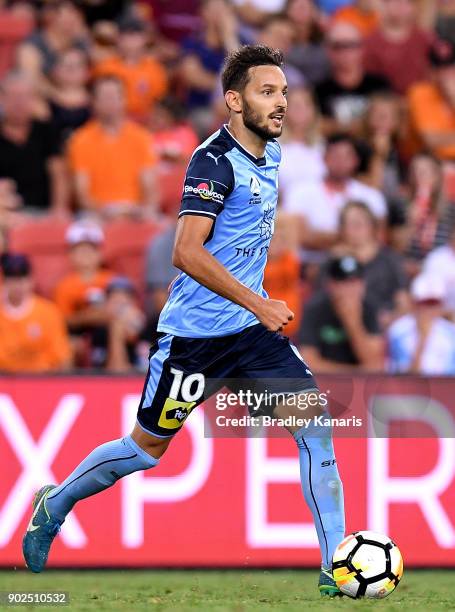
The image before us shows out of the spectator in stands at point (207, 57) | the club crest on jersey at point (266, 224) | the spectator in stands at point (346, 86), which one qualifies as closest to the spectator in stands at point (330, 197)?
the spectator in stands at point (346, 86)

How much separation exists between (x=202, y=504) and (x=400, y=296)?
298 centimetres

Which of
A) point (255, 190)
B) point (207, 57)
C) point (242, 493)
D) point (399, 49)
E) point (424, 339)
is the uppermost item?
point (399, 49)

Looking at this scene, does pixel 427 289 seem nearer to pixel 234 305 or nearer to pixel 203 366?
pixel 234 305

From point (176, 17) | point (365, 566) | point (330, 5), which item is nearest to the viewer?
point (365, 566)

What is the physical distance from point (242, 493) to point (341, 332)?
180cm

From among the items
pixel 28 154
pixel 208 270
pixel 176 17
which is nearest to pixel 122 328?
pixel 28 154

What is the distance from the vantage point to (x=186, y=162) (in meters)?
13.2

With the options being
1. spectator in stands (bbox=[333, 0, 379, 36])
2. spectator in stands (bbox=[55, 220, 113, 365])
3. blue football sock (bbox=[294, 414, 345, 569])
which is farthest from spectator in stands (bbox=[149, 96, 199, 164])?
blue football sock (bbox=[294, 414, 345, 569])

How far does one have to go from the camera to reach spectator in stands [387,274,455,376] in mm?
10438

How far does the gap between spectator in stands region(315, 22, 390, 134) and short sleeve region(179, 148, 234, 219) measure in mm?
7636

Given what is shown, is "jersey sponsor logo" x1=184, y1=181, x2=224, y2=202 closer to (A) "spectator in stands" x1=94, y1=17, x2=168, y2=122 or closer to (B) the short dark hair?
(B) the short dark hair

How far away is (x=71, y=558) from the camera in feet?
30.6

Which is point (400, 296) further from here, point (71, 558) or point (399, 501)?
point (71, 558)

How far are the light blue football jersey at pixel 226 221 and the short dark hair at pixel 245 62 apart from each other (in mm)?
230
